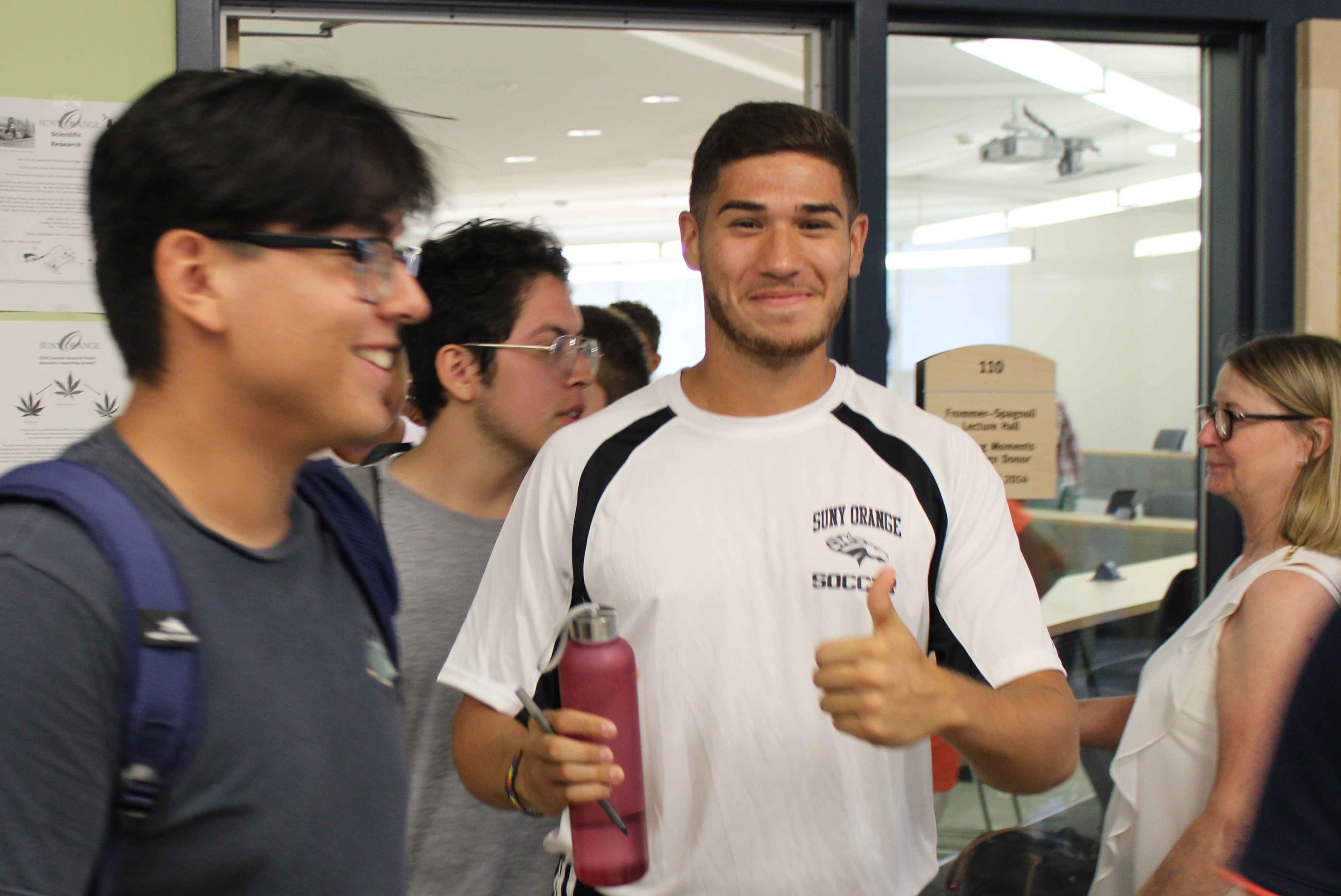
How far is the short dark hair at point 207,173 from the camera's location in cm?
86

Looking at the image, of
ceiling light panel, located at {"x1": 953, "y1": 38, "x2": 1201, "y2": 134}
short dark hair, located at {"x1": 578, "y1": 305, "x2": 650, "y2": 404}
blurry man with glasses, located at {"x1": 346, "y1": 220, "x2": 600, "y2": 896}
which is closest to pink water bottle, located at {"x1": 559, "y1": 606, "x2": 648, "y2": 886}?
blurry man with glasses, located at {"x1": 346, "y1": 220, "x2": 600, "y2": 896}

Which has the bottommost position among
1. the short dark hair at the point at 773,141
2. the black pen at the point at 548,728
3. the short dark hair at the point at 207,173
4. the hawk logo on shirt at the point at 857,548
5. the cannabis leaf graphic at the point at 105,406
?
the black pen at the point at 548,728

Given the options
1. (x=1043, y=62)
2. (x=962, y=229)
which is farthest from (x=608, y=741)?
(x=1043, y=62)

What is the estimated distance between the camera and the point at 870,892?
Result: 1.34 metres

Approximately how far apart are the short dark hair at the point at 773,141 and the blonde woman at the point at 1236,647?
108 centimetres

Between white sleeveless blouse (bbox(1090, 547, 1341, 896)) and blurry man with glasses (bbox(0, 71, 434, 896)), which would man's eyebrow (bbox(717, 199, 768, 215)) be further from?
white sleeveless blouse (bbox(1090, 547, 1341, 896))

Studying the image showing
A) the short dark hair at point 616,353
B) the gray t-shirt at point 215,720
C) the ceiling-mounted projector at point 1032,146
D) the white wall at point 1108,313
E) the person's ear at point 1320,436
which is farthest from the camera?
the ceiling-mounted projector at point 1032,146

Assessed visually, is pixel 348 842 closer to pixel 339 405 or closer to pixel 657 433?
pixel 339 405

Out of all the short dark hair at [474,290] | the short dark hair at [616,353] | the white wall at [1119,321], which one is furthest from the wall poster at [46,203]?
the white wall at [1119,321]

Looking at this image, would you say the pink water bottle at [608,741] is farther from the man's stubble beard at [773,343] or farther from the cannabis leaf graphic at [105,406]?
the cannabis leaf graphic at [105,406]

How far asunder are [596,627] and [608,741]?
0.14 meters

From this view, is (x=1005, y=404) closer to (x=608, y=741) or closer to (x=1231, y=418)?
(x=1231, y=418)

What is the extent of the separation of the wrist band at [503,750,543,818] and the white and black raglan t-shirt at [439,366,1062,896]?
9 centimetres

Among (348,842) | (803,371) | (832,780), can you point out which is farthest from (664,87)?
(348,842)
